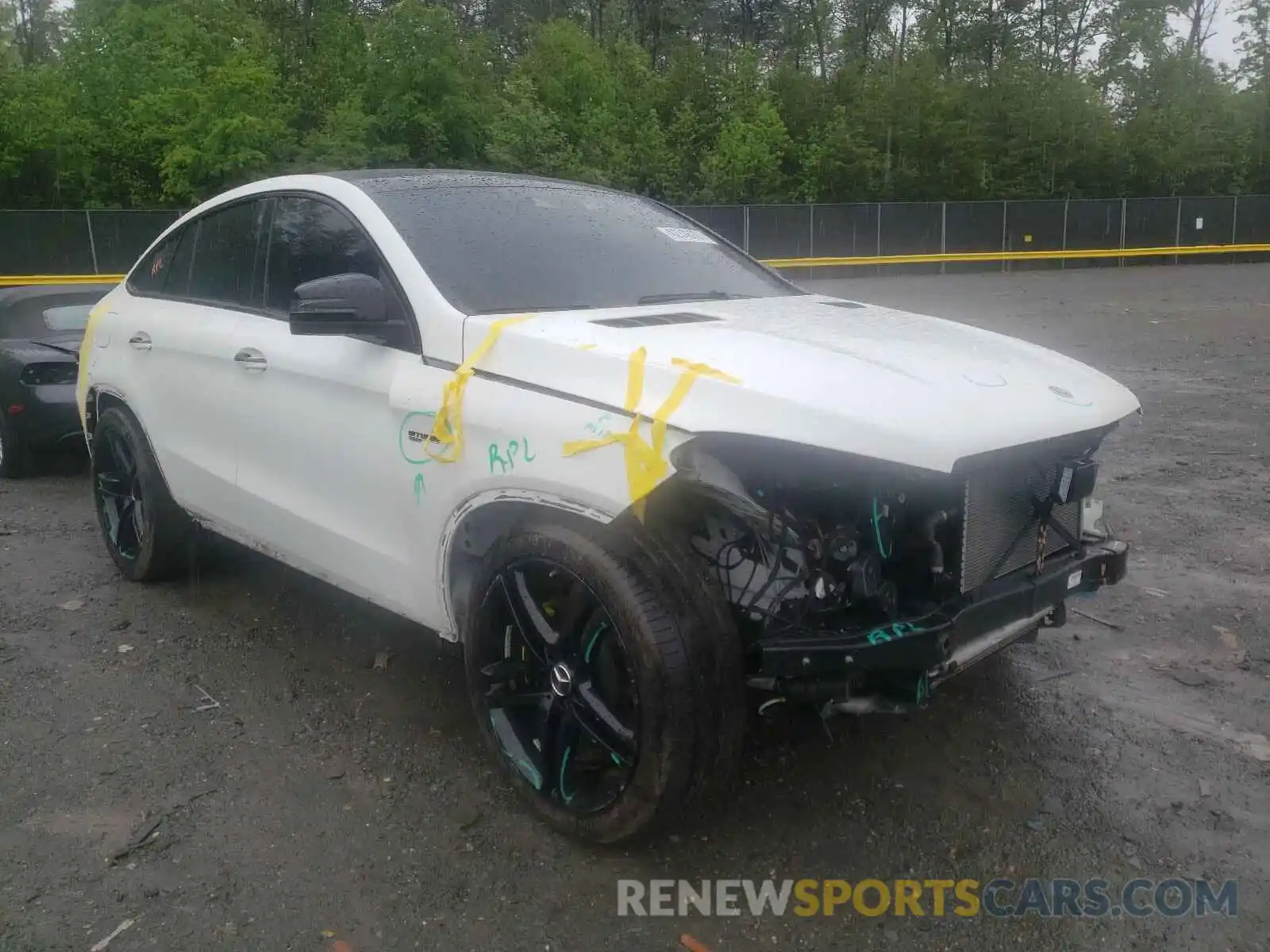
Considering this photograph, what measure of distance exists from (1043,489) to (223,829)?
99.9 inches

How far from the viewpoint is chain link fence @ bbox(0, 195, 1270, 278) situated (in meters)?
30.8

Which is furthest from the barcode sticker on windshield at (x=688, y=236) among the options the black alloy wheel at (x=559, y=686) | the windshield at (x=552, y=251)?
the black alloy wheel at (x=559, y=686)

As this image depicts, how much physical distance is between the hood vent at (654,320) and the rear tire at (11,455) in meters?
5.67

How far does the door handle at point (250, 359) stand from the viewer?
419cm

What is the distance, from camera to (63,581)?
5551 mm

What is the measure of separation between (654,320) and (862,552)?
1037mm

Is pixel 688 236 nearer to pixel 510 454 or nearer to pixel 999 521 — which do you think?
pixel 510 454

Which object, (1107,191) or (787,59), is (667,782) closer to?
(1107,191)

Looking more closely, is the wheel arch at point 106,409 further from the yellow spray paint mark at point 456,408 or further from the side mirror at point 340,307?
the yellow spray paint mark at point 456,408

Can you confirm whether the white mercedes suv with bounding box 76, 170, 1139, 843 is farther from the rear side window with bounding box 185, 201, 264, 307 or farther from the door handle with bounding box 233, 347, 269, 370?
the rear side window with bounding box 185, 201, 264, 307

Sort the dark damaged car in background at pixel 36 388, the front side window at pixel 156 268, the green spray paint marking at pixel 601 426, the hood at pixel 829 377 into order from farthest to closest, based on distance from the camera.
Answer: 1. the dark damaged car in background at pixel 36 388
2. the front side window at pixel 156 268
3. the green spray paint marking at pixel 601 426
4. the hood at pixel 829 377

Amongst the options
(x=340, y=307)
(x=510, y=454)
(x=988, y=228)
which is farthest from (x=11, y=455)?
(x=988, y=228)

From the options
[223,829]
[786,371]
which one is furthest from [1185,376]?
[223,829]

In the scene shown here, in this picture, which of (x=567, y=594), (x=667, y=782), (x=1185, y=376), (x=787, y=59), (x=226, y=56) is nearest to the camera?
(x=667, y=782)
